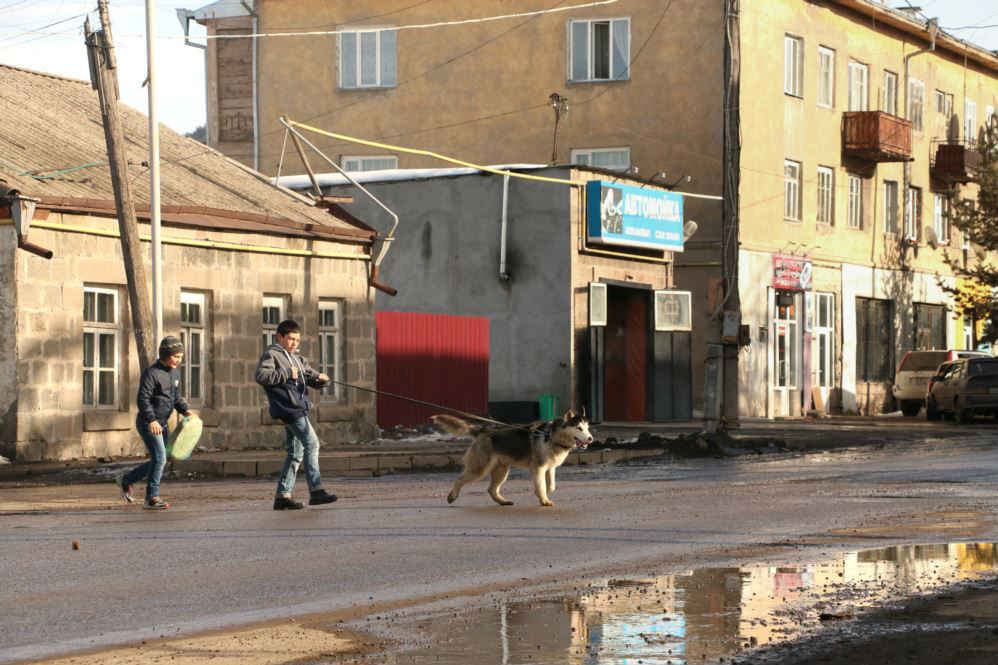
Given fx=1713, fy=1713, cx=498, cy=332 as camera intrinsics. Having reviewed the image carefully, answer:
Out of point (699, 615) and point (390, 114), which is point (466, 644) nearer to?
point (699, 615)

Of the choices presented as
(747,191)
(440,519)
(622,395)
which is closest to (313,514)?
(440,519)

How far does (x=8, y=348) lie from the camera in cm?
2330

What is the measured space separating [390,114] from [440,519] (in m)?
31.6

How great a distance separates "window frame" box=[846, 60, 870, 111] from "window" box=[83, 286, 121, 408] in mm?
27628

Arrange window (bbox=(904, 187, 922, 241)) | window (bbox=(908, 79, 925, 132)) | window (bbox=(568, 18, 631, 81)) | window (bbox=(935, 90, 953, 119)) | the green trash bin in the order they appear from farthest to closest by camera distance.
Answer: window (bbox=(935, 90, 953, 119)), window (bbox=(904, 187, 922, 241)), window (bbox=(908, 79, 925, 132)), window (bbox=(568, 18, 631, 81)), the green trash bin

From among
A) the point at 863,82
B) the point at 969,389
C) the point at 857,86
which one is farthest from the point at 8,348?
the point at 863,82

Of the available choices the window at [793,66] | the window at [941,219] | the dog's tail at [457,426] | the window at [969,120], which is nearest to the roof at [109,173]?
the dog's tail at [457,426]

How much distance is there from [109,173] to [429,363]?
8558 millimetres

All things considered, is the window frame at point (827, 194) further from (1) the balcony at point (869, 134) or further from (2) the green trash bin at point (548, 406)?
(2) the green trash bin at point (548, 406)

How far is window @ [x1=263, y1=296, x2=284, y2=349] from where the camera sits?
28141mm

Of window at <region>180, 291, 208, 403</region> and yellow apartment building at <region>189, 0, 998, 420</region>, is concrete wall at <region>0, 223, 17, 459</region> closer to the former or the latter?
window at <region>180, 291, 208, 403</region>

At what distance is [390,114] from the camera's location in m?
45.3

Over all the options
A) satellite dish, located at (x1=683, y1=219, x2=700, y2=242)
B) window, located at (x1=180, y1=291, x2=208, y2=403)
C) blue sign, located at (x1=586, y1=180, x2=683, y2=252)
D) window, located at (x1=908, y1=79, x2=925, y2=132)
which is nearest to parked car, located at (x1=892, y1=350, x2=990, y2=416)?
window, located at (x1=908, y1=79, x2=925, y2=132)

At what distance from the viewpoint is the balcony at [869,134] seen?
46625mm
